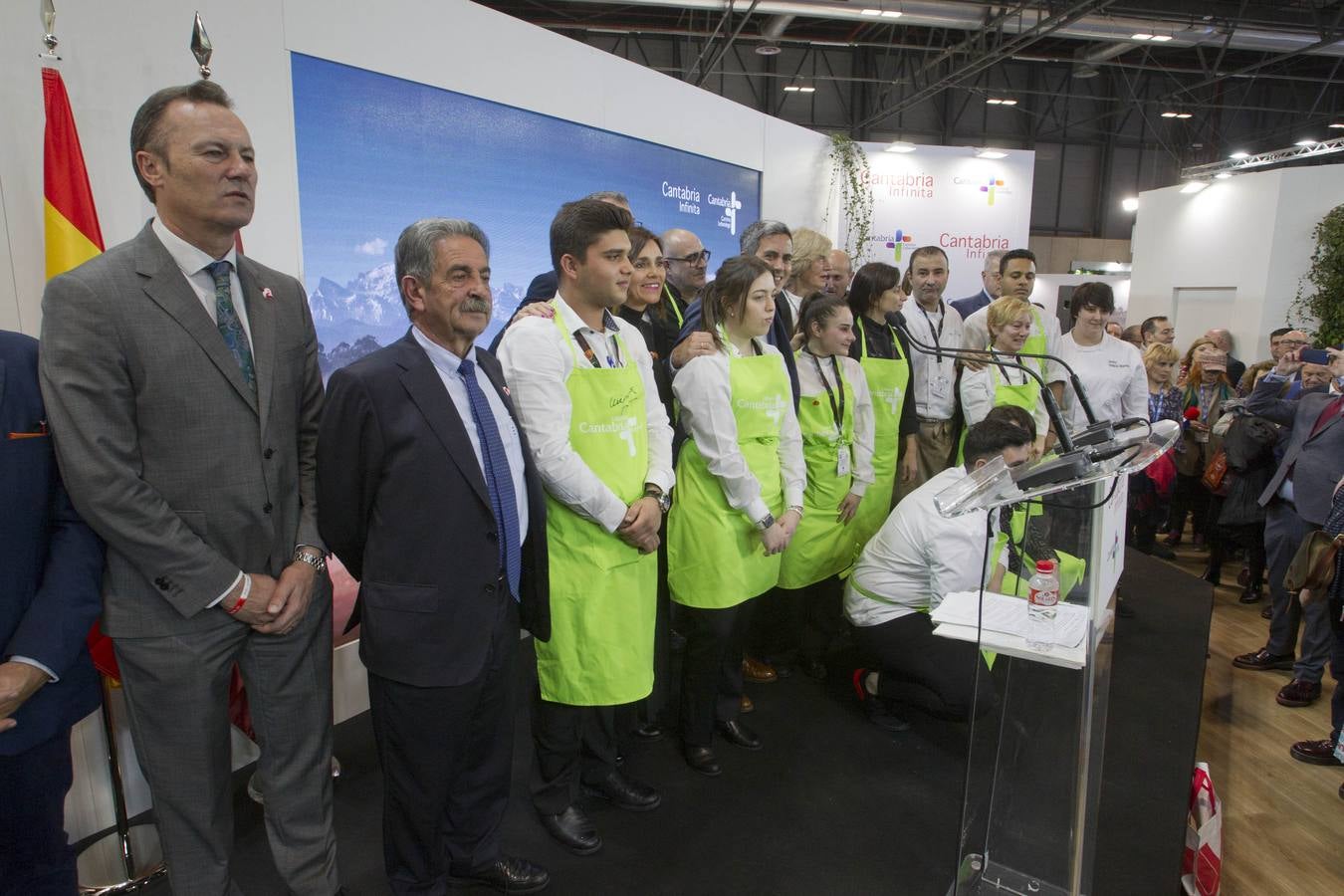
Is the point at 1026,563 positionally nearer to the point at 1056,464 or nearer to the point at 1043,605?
the point at 1043,605

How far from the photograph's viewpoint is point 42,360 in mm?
1388

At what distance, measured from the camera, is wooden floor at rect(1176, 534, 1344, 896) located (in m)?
2.28

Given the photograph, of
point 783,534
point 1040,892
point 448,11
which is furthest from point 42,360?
point 448,11

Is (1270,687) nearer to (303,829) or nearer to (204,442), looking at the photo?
(303,829)

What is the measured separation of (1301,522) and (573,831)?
3.24 meters

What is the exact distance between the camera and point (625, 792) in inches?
93.7

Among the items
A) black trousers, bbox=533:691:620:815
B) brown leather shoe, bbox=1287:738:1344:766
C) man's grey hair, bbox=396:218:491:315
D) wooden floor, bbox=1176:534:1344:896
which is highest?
man's grey hair, bbox=396:218:491:315

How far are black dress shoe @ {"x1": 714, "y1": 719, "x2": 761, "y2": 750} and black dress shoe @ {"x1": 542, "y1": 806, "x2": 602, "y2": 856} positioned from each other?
0.68 metres

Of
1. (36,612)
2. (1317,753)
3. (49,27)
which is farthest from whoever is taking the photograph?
(1317,753)

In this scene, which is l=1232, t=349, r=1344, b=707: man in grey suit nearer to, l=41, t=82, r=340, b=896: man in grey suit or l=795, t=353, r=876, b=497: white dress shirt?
l=795, t=353, r=876, b=497: white dress shirt

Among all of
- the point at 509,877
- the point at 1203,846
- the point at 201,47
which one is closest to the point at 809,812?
the point at 509,877

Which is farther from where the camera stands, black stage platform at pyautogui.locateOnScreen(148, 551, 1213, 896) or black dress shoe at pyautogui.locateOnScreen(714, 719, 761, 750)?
black dress shoe at pyautogui.locateOnScreen(714, 719, 761, 750)

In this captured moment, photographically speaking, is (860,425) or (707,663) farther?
(860,425)

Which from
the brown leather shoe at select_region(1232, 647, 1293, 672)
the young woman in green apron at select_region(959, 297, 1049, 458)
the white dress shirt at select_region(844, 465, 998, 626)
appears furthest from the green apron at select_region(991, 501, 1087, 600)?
the brown leather shoe at select_region(1232, 647, 1293, 672)
